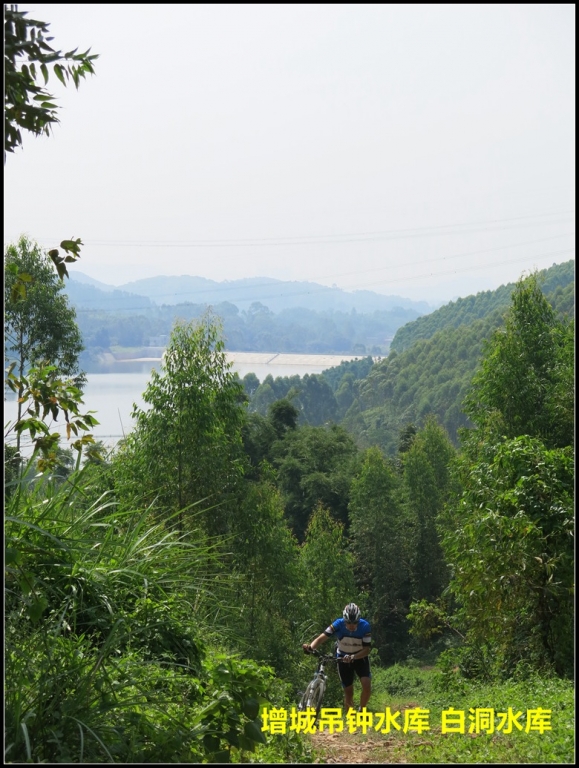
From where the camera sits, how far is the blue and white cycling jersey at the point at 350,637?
20.4ft

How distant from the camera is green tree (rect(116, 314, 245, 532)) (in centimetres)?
1252

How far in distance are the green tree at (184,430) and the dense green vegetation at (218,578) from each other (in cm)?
3

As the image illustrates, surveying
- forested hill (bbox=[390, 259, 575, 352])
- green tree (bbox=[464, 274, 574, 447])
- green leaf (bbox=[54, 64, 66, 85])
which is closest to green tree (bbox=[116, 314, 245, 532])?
green tree (bbox=[464, 274, 574, 447])

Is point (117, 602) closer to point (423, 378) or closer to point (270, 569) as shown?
point (270, 569)

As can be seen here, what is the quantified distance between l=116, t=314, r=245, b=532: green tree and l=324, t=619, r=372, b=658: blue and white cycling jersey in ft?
21.1

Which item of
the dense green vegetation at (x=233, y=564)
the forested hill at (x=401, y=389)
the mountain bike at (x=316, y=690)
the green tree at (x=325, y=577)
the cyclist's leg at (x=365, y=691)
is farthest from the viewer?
the forested hill at (x=401, y=389)

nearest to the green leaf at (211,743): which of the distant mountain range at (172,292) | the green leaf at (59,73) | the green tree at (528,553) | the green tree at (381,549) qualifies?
the green leaf at (59,73)

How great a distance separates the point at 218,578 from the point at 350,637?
164 centimetres

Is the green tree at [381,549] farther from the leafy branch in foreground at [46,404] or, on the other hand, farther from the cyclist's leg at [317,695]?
Answer: the leafy branch in foreground at [46,404]

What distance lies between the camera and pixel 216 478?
42.1ft

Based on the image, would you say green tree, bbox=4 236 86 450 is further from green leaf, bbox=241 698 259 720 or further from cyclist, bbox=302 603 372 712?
→ green leaf, bbox=241 698 259 720

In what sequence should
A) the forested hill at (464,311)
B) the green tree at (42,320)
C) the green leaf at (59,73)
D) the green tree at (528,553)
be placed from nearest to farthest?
the green leaf at (59,73) < the green tree at (528,553) < the green tree at (42,320) < the forested hill at (464,311)

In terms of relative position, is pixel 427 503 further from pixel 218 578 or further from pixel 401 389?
pixel 401 389

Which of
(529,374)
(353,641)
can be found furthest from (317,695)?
(529,374)
